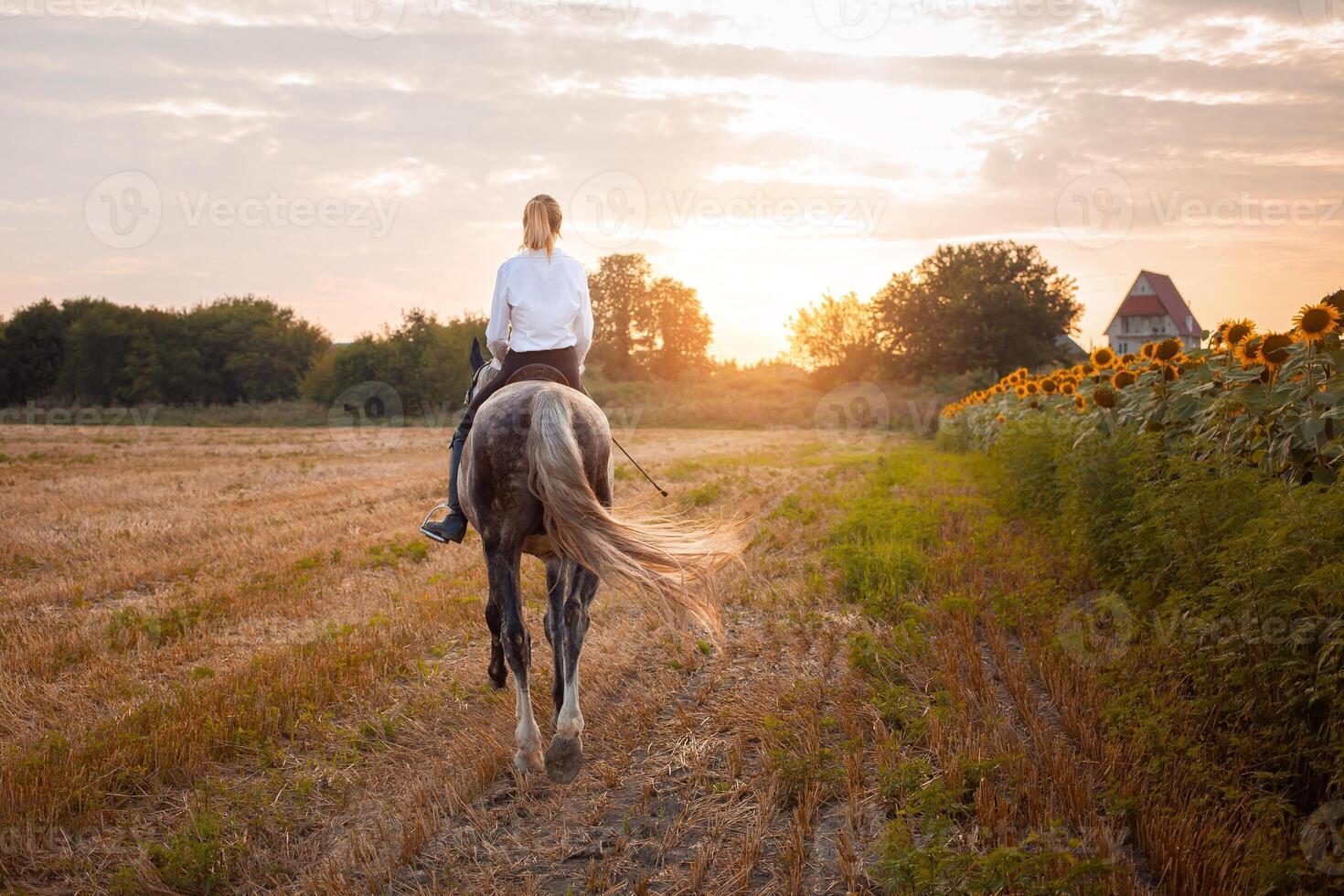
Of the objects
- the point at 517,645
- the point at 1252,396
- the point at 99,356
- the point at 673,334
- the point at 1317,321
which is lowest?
the point at 517,645

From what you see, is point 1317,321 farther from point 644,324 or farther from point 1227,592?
point 644,324

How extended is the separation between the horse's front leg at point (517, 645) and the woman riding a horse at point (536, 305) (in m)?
1.08

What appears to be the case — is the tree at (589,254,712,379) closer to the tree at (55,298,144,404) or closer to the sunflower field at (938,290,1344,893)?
the tree at (55,298,144,404)

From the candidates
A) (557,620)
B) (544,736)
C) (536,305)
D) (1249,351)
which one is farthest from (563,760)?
(1249,351)

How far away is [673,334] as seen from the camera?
71.3 m

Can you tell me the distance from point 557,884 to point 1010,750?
7.30 ft

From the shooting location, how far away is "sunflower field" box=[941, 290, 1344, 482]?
456cm

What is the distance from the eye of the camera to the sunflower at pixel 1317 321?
15.6ft

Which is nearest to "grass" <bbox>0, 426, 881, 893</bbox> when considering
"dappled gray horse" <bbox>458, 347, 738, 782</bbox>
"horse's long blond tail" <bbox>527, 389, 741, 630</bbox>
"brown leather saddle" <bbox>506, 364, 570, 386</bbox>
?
"dappled gray horse" <bbox>458, 347, 738, 782</bbox>

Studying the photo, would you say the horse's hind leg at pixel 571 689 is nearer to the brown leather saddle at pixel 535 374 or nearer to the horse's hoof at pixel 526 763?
the horse's hoof at pixel 526 763

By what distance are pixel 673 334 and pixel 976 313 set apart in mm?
28988

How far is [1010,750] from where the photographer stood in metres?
4.04

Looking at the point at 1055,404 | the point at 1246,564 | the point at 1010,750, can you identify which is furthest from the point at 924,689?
the point at 1055,404

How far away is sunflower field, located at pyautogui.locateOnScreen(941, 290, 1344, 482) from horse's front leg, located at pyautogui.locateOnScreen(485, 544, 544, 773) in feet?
14.0
